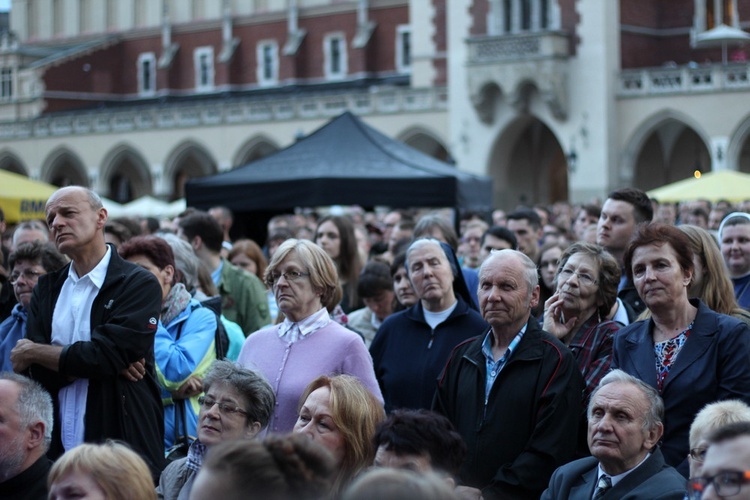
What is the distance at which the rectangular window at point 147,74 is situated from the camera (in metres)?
52.3

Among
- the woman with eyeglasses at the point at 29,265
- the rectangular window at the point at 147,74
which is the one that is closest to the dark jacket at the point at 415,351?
the woman with eyeglasses at the point at 29,265

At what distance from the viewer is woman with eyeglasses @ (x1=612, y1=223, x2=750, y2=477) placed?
486cm

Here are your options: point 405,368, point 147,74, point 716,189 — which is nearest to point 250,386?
point 405,368

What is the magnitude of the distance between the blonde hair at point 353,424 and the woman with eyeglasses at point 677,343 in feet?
3.90

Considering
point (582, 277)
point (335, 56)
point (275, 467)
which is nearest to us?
point (275, 467)

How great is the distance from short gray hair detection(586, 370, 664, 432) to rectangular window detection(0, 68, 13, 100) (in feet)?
158

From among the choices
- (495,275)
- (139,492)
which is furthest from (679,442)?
(139,492)

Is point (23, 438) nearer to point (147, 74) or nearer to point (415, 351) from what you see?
point (415, 351)

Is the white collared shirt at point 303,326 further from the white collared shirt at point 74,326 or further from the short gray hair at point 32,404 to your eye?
the short gray hair at point 32,404

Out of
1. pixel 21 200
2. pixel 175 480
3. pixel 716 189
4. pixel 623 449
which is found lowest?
pixel 175 480

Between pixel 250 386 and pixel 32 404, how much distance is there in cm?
83

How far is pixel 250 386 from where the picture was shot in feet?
15.5

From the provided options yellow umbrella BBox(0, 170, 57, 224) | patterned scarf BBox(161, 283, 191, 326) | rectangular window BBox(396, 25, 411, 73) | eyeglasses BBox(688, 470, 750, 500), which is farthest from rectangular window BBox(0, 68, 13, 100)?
eyeglasses BBox(688, 470, 750, 500)

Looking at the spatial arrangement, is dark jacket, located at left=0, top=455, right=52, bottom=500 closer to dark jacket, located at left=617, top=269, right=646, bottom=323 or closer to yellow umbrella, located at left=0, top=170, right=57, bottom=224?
dark jacket, located at left=617, top=269, right=646, bottom=323
